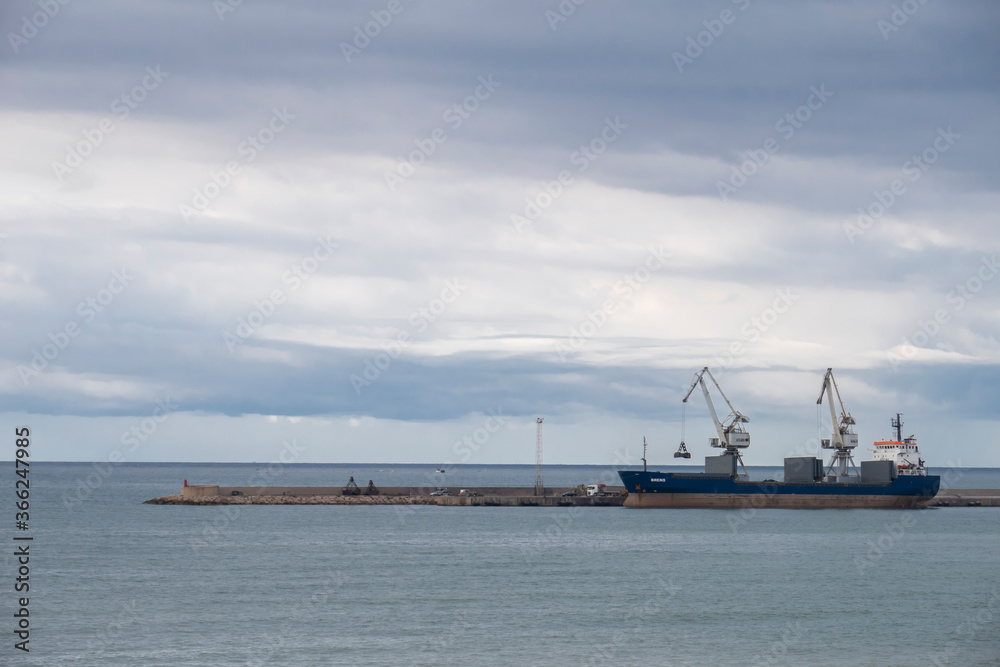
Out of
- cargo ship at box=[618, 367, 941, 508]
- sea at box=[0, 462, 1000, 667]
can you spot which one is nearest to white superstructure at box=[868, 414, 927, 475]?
cargo ship at box=[618, 367, 941, 508]

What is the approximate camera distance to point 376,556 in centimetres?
7431

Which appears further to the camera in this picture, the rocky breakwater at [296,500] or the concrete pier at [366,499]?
the concrete pier at [366,499]

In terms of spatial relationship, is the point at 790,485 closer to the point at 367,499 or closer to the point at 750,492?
the point at 750,492

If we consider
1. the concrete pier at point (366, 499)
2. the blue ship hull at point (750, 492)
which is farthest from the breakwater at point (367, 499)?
the blue ship hull at point (750, 492)

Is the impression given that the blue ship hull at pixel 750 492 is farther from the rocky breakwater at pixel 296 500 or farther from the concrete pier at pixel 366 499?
the rocky breakwater at pixel 296 500

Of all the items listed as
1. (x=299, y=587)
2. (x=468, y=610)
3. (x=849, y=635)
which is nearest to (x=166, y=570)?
(x=299, y=587)

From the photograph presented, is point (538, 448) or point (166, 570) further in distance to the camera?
point (538, 448)

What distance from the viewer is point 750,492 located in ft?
405

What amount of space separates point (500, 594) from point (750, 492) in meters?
71.8

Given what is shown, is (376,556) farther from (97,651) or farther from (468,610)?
(97,651)

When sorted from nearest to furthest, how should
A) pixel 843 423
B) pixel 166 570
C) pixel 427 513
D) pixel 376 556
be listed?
pixel 166 570 < pixel 376 556 < pixel 427 513 < pixel 843 423

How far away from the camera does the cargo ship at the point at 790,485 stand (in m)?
122

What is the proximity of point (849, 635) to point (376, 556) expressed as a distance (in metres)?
35.7

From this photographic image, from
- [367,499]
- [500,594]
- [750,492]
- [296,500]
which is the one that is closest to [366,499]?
[367,499]
